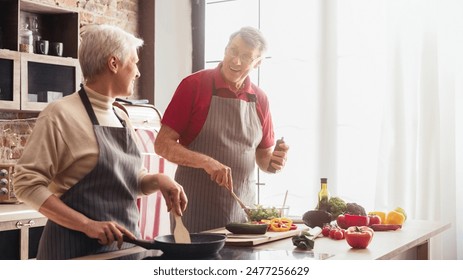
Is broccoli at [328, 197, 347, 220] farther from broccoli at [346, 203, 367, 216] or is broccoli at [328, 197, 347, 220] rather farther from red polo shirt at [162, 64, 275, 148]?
red polo shirt at [162, 64, 275, 148]

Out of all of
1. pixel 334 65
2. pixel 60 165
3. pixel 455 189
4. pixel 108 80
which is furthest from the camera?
pixel 334 65

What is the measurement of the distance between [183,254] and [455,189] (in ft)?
7.29

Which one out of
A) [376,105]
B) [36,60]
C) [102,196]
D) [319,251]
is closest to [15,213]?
[36,60]

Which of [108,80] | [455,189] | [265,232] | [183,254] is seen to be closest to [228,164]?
[265,232]

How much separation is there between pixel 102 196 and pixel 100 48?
17.7 inches

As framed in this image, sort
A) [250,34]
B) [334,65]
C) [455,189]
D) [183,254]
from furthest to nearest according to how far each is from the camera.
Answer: [334,65], [455,189], [250,34], [183,254]

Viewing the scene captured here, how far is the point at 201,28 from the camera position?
4.46 meters

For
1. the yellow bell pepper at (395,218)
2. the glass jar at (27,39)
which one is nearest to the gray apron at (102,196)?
the yellow bell pepper at (395,218)

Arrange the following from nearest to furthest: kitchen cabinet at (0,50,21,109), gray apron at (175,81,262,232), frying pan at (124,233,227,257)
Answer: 1. frying pan at (124,233,227,257)
2. gray apron at (175,81,262,232)
3. kitchen cabinet at (0,50,21,109)

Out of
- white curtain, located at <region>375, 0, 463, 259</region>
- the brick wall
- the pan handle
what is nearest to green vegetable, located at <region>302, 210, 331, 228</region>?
the pan handle

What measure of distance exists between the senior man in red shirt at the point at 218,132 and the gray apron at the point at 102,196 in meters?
0.45

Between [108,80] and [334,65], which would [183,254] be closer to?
[108,80]

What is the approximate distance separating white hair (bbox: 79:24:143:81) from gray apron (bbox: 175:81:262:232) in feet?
2.16

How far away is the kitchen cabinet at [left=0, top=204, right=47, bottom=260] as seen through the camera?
2.75 metres
